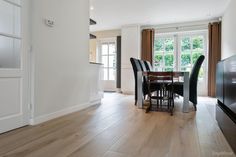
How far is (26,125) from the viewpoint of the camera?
2.26 metres

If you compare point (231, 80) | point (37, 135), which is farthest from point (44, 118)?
point (231, 80)

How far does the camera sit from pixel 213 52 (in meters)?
5.32

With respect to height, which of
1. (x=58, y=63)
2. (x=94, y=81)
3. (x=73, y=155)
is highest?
(x=58, y=63)

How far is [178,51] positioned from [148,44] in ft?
3.41

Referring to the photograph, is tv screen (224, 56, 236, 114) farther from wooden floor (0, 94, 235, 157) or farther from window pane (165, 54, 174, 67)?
window pane (165, 54, 174, 67)

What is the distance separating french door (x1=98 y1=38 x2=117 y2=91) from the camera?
6945 mm

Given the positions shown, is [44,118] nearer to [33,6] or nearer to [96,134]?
[96,134]

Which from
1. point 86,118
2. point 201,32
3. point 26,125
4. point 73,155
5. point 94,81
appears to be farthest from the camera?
point 201,32

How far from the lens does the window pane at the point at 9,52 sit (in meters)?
2.04

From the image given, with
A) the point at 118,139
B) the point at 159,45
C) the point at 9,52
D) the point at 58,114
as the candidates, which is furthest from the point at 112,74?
the point at 118,139

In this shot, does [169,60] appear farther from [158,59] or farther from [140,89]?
[140,89]

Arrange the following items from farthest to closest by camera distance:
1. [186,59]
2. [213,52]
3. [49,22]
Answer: [186,59] → [213,52] → [49,22]

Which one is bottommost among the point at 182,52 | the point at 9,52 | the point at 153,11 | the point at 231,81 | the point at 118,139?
the point at 118,139

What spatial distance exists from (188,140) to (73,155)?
1.13m
